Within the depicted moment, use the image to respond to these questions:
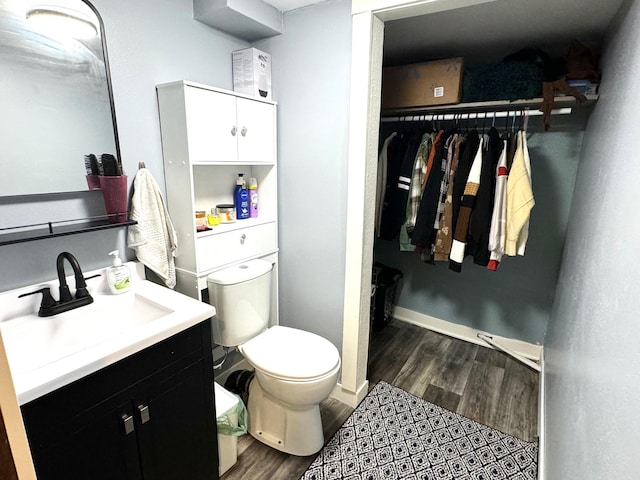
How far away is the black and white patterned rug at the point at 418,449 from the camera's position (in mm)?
1521

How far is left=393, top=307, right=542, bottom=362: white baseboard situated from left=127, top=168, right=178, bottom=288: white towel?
2022 mm

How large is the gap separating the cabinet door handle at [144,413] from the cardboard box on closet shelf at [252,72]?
4.78 ft

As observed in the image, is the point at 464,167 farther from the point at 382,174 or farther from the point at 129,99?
the point at 129,99

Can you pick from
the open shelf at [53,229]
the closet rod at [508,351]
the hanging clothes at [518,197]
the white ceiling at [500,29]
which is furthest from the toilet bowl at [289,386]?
the white ceiling at [500,29]

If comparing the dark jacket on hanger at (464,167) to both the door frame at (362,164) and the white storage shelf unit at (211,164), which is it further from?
the white storage shelf unit at (211,164)

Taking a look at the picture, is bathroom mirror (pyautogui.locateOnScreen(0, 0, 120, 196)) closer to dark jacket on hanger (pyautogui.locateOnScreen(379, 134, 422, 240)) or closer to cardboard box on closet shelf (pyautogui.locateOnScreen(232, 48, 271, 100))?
cardboard box on closet shelf (pyautogui.locateOnScreen(232, 48, 271, 100))

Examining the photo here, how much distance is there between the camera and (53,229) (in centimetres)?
122

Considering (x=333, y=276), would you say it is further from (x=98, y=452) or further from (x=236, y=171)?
(x=98, y=452)

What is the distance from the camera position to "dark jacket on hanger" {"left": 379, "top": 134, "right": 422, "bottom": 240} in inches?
85.7

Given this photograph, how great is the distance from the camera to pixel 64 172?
4.14 feet

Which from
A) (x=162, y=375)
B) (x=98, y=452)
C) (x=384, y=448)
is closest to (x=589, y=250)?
(x=384, y=448)

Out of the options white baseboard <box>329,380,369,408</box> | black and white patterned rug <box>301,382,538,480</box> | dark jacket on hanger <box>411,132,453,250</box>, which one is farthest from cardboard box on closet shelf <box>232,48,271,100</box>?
black and white patterned rug <box>301,382,538,480</box>

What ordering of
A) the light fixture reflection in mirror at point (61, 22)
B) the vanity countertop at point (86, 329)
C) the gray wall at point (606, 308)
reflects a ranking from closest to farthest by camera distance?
1. the gray wall at point (606, 308)
2. the vanity countertop at point (86, 329)
3. the light fixture reflection in mirror at point (61, 22)

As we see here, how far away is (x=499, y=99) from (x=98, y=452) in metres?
2.39
